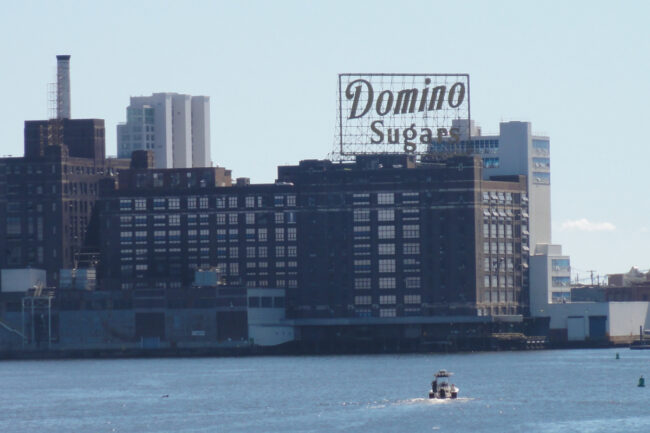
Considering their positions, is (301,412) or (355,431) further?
(301,412)

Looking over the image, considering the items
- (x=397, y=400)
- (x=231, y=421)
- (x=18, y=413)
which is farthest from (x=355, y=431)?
(x=18, y=413)

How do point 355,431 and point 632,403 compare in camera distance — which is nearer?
point 355,431

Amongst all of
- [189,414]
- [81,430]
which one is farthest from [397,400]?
[81,430]

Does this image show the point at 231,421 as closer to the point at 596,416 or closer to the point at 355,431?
the point at 355,431

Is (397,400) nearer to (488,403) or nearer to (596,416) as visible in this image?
(488,403)

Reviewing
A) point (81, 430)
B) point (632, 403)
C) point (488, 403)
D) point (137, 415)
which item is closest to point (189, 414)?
point (137, 415)

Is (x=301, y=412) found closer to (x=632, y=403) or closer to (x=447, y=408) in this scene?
(x=447, y=408)

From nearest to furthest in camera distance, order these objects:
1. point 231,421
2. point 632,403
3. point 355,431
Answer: point 355,431
point 231,421
point 632,403

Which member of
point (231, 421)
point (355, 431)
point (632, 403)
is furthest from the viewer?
point (632, 403)
